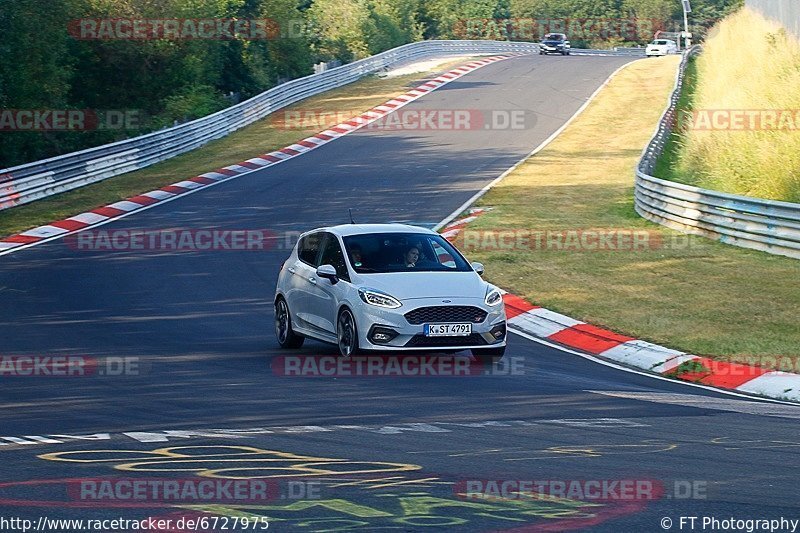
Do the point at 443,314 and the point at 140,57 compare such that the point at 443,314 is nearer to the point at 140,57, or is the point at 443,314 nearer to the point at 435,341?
the point at 435,341

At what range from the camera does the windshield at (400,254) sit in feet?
46.1

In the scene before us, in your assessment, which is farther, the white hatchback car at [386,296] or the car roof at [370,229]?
the car roof at [370,229]

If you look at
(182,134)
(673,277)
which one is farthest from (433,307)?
(182,134)

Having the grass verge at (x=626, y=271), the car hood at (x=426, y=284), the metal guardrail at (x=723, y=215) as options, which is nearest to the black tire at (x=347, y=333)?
the car hood at (x=426, y=284)

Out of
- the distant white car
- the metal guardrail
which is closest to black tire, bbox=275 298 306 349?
the metal guardrail

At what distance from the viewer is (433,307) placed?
43.1 ft

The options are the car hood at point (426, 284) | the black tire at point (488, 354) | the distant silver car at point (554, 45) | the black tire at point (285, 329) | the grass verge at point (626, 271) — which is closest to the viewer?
the car hood at point (426, 284)

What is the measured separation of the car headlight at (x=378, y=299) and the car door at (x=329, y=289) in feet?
1.46

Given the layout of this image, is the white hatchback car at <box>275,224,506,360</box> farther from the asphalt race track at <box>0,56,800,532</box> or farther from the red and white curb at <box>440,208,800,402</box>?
the red and white curb at <box>440,208,800,402</box>

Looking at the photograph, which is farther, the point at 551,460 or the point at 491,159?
the point at 491,159

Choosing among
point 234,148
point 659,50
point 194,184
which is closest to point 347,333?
point 194,184

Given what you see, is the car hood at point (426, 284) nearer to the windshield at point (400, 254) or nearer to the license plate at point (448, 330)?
the windshield at point (400, 254)

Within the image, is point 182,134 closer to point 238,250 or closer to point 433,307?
point 238,250

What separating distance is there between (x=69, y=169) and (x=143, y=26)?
12017 mm
